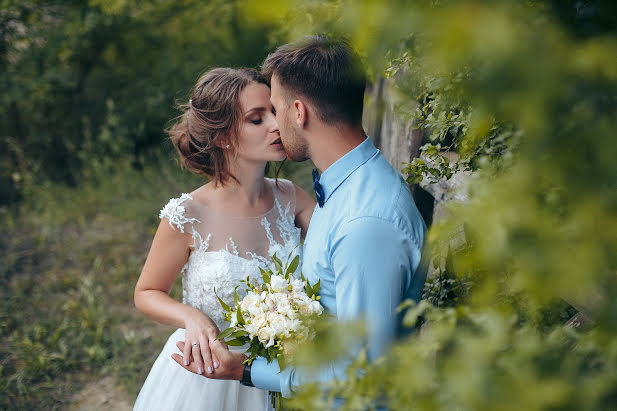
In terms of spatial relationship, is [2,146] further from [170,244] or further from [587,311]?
[587,311]

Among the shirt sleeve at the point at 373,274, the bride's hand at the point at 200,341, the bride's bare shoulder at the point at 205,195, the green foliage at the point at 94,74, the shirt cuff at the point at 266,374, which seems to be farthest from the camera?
the green foliage at the point at 94,74

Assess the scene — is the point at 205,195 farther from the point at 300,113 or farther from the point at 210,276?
the point at 300,113

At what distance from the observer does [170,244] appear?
2508 mm

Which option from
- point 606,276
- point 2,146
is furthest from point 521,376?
point 2,146

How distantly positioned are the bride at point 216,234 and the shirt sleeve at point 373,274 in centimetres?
80

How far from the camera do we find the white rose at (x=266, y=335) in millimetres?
1732

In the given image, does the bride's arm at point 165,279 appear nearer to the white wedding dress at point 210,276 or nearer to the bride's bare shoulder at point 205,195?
the white wedding dress at point 210,276

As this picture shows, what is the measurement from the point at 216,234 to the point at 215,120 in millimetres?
600

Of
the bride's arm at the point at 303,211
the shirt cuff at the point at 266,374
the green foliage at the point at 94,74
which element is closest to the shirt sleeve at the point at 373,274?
the shirt cuff at the point at 266,374

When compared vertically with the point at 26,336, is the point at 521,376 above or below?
above

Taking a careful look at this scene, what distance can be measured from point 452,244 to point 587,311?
1.66 feet

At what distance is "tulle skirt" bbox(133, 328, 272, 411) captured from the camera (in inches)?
98.0

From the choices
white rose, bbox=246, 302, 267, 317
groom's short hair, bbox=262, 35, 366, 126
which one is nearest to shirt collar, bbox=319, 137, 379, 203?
groom's short hair, bbox=262, 35, 366, 126

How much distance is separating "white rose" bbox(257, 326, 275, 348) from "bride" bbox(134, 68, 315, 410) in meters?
0.70
